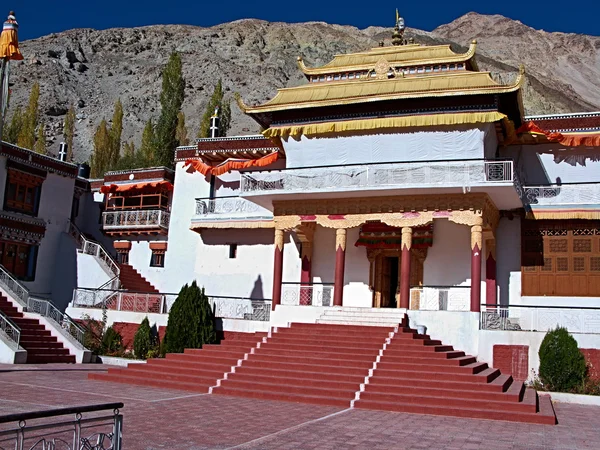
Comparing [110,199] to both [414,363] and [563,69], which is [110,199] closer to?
[414,363]

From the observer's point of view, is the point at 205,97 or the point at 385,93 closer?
the point at 385,93

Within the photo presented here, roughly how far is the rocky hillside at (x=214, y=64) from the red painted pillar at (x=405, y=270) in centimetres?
6141

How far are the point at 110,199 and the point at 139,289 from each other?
6009 millimetres

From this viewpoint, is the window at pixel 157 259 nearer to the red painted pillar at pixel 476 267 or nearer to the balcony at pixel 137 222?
the balcony at pixel 137 222

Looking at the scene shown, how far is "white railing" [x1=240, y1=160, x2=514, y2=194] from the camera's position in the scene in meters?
20.0

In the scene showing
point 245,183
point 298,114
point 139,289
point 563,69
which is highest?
point 563,69

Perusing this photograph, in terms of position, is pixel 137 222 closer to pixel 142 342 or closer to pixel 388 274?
pixel 142 342

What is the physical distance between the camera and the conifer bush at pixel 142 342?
76.0 feet

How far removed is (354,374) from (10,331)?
12.0 metres

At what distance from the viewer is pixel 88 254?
29.8 m

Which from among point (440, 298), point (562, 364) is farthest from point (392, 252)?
point (562, 364)

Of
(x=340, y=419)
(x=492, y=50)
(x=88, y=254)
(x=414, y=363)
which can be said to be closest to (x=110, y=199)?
(x=88, y=254)

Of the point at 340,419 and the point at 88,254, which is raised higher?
the point at 88,254

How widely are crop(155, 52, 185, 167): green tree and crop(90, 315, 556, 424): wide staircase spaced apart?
29.0m
